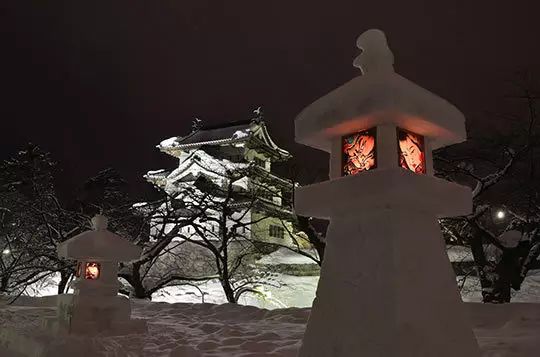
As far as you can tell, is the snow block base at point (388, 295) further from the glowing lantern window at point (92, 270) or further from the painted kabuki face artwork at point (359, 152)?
the glowing lantern window at point (92, 270)

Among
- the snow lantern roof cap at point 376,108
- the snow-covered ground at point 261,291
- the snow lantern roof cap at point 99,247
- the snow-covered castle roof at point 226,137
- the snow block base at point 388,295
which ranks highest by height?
the snow-covered castle roof at point 226,137

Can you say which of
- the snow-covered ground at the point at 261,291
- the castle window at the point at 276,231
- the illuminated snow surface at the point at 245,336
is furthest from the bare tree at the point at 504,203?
the castle window at the point at 276,231

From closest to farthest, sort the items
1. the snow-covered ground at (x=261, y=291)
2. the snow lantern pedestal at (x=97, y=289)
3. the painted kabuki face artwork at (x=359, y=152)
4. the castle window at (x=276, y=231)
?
the painted kabuki face artwork at (x=359, y=152) → the snow lantern pedestal at (x=97, y=289) → the snow-covered ground at (x=261, y=291) → the castle window at (x=276, y=231)

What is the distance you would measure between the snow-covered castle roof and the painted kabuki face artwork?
32.5 meters

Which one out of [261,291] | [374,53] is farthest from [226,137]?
[374,53]

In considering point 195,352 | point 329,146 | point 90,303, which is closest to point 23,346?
point 90,303

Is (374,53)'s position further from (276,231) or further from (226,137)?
(226,137)

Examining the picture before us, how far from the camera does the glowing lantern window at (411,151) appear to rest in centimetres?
370

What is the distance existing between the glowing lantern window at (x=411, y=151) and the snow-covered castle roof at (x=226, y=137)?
3244cm

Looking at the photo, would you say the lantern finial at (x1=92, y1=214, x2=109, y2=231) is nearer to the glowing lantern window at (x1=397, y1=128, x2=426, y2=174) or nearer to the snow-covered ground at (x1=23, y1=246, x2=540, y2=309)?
the glowing lantern window at (x1=397, y1=128, x2=426, y2=174)

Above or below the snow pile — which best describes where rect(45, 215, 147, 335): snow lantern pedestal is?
below

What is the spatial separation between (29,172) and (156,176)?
15.6 metres

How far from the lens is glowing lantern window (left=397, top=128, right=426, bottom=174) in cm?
370

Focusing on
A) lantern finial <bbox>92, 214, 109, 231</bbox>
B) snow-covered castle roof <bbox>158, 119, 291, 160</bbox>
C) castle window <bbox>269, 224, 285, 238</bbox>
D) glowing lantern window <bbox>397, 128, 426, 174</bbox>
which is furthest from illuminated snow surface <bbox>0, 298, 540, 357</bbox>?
snow-covered castle roof <bbox>158, 119, 291, 160</bbox>
